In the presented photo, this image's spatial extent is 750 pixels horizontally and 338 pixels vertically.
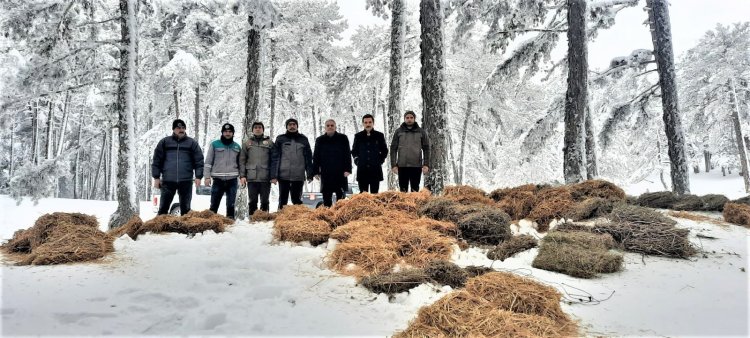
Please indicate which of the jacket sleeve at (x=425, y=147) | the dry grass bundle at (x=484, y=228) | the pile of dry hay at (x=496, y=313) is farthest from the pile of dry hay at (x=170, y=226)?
the pile of dry hay at (x=496, y=313)

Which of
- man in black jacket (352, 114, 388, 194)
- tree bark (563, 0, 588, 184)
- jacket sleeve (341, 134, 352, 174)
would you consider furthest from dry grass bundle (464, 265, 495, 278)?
tree bark (563, 0, 588, 184)

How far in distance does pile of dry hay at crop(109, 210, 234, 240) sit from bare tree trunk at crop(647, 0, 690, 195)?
10.3 metres

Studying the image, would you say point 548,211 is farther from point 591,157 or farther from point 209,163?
point 591,157

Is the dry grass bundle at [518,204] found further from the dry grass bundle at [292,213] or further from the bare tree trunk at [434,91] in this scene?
the dry grass bundle at [292,213]

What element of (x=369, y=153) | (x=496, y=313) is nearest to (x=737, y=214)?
(x=496, y=313)

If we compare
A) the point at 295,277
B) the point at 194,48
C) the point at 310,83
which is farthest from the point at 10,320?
the point at 194,48

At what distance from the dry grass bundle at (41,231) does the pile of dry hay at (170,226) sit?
37 cm

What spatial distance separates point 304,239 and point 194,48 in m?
19.9

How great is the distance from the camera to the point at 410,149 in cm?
709

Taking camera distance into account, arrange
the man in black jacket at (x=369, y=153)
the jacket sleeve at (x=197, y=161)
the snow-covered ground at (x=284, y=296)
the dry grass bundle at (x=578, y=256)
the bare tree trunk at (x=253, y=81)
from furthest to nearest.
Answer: the bare tree trunk at (x=253, y=81) → the man in black jacket at (x=369, y=153) → the jacket sleeve at (x=197, y=161) → the dry grass bundle at (x=578, y=256) → the snow-covered ground at (x=284, y=296)

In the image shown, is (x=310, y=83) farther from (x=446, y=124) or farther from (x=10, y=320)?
(x=10, y=320)

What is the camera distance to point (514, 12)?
1101 cm

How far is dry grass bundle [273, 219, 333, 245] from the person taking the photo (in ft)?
15.6

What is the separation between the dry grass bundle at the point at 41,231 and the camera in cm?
448
